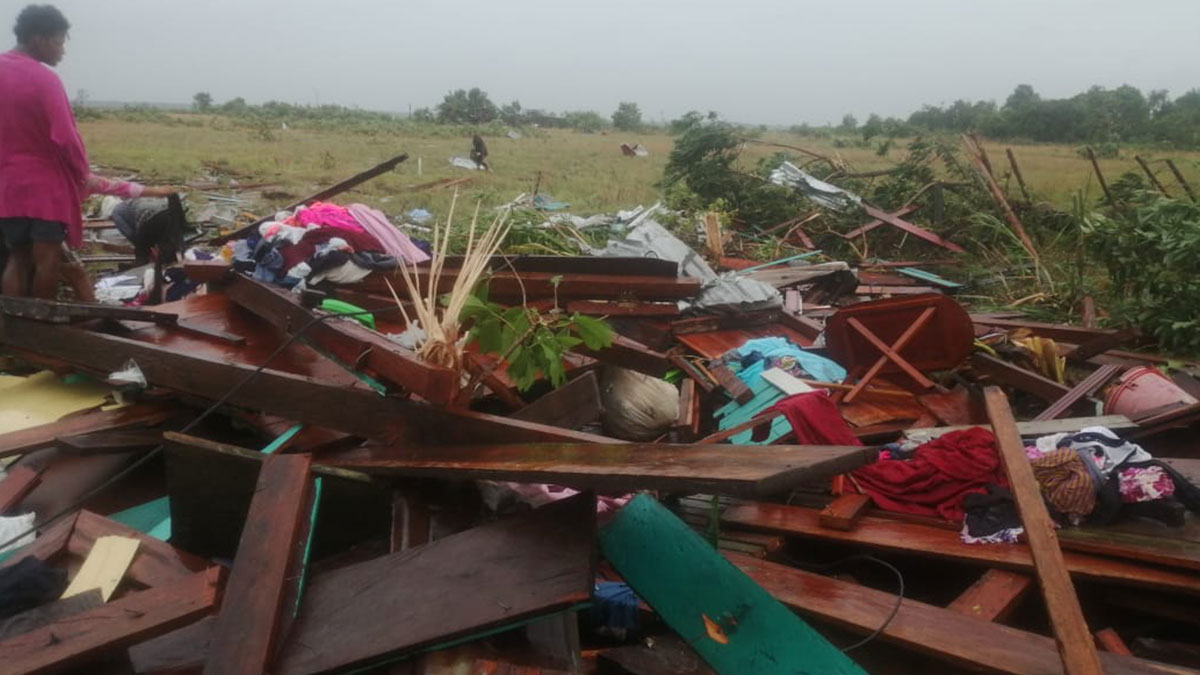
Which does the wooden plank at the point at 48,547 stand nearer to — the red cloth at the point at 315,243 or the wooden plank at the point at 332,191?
the red cloth at the point at 315,243

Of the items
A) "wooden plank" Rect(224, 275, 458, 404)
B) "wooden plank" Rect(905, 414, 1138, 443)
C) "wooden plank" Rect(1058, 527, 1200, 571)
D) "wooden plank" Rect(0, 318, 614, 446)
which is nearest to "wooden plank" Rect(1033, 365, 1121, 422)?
"wooden plank" Rect(905, 414, 1138, 443)

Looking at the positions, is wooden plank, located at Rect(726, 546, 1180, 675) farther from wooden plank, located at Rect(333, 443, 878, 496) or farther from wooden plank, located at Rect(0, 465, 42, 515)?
wooden plank, located at Rect(0, 465, 42, 515)

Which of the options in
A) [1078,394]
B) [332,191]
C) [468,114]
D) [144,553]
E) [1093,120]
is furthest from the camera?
[468,114]

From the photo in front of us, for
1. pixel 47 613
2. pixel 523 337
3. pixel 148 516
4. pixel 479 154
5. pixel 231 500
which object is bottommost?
pixel 148 516

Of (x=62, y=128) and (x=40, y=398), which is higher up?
(x=62, y=128)

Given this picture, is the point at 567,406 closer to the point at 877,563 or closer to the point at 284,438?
the point at 284,438

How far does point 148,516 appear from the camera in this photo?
3443 millimetres

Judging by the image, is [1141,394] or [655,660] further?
[1141,394]

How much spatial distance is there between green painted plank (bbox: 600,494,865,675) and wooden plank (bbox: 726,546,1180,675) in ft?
1.11

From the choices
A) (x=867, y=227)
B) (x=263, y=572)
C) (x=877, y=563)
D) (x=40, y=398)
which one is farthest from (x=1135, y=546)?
(x=867, y=227)

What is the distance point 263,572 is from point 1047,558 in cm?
245

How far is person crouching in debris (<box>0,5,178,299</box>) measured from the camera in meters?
4.18

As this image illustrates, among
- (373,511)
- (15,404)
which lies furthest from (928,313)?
(15,404)

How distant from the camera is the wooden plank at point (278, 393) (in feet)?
9.64
